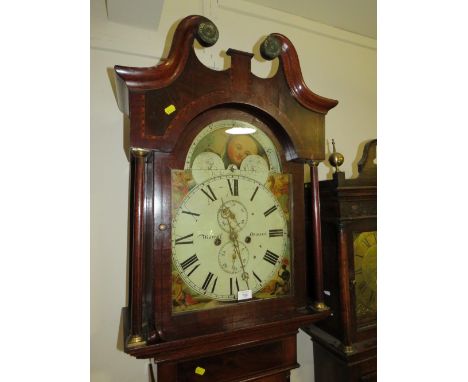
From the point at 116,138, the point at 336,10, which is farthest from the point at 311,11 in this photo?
the point at 116,138

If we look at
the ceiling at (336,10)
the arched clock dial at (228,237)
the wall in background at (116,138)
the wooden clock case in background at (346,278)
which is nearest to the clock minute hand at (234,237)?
the arched clock dial at (228,237)

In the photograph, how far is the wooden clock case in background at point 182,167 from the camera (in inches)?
29.3

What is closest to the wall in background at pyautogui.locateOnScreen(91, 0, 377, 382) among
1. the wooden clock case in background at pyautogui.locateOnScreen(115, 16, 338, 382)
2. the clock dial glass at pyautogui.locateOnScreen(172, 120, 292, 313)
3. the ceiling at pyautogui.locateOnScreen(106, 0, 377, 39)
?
the ceiling at pyautogui.locateOnScreen(106, 0, 377, 39)

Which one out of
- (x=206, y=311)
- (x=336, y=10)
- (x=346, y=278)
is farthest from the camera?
(x=336, y=10)

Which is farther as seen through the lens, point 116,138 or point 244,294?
point 116,138

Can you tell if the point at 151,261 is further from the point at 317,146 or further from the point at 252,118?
the point at 317,146

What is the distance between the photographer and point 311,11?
151 centimetres

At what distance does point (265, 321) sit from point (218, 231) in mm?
324

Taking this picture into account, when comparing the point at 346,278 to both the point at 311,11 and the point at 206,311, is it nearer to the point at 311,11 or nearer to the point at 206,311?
the point at 206,311

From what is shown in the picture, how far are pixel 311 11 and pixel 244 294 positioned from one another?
156 centimetres

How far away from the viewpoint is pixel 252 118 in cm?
92

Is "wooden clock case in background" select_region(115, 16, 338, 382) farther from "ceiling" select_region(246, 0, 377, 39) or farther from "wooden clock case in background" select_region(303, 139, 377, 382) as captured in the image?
"ceiling" select_region(246, 0, 377, 39)
